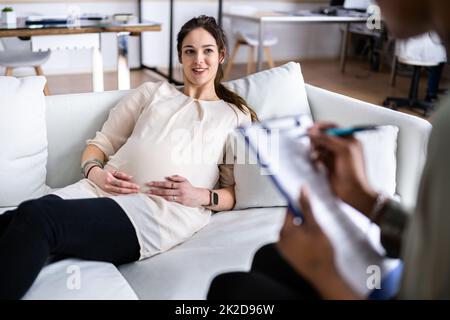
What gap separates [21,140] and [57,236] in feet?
1.84

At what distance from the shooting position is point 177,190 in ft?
4.51

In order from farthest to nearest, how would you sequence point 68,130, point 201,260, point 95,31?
point 95,31 < point 68,130 < point 201,260

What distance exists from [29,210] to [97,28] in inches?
86.8

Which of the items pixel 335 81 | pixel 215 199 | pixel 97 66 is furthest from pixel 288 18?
pixel 215 199

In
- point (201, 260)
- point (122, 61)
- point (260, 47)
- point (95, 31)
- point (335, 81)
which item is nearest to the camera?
point (201, 260)

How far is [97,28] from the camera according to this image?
122 inches

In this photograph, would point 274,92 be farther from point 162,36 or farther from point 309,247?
point 162,36

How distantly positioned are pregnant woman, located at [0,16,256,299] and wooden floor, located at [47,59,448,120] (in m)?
2.88

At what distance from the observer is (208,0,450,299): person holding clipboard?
20.0 inches

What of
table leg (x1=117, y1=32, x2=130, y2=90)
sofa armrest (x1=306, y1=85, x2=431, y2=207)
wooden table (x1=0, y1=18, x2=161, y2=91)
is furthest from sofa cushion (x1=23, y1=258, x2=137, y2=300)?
table leg (x1=117, y1=32, x2=130, y2=90)

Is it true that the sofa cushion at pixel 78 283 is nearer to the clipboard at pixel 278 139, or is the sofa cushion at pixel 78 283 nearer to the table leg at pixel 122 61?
the clipboard at pixel 278 139

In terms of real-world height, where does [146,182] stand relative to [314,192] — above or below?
below

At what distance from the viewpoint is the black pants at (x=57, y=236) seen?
1.02m
